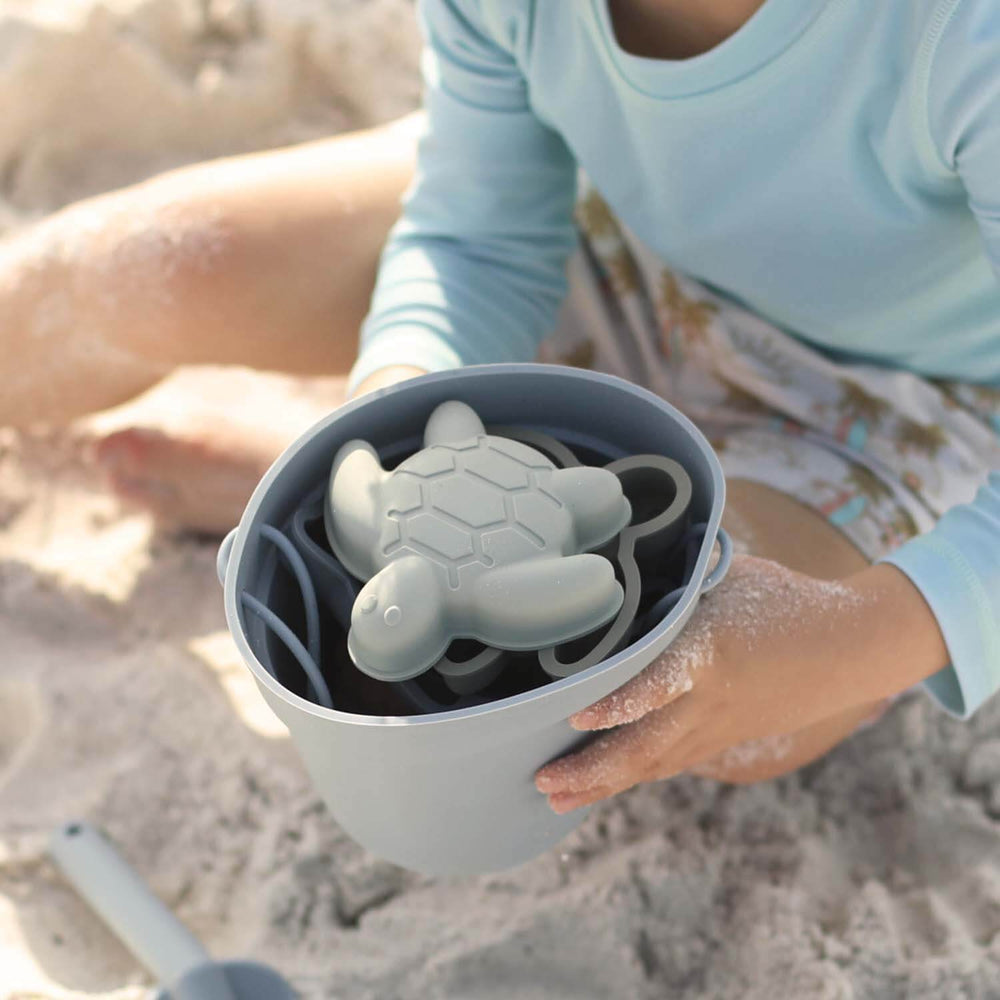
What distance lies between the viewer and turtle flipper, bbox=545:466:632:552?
631 mm

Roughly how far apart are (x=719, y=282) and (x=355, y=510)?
0.47m

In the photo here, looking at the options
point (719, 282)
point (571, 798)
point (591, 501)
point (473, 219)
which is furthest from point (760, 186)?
point (571, 798)

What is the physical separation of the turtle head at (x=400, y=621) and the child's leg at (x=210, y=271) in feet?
1.73

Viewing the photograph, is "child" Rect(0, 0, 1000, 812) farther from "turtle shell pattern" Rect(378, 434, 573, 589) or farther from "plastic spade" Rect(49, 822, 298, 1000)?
"plastic spade" Rect(49, 822, 298, 1000)

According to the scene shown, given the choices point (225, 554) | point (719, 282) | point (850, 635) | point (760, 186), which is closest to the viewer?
point (225, 554)

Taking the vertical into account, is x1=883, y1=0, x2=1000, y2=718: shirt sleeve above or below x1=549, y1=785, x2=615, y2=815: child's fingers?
above

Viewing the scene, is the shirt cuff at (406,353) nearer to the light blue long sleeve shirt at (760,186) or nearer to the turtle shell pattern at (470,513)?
the light blue long sleeve shirt at (760,186)

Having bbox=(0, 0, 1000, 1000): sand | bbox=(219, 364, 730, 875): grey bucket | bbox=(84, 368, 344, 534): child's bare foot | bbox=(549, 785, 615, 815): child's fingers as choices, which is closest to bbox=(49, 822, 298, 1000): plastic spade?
bbox=(0, 0, 1000, 1000): sand

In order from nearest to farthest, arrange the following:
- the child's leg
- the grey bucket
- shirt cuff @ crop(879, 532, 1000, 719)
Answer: the grey bucket → shirt cuff @ crop(879, 532, 1000, 719) → the child's leg

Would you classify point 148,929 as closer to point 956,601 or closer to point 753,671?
point 753,671

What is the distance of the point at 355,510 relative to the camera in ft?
2.08

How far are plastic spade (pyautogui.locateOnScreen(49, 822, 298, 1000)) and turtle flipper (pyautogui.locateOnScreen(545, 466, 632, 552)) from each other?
415 mm

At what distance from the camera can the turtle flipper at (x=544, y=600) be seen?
585 millimetres

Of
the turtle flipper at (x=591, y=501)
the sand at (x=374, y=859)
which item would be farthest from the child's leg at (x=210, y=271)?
the turtle flipper at (x=591, y=501)
